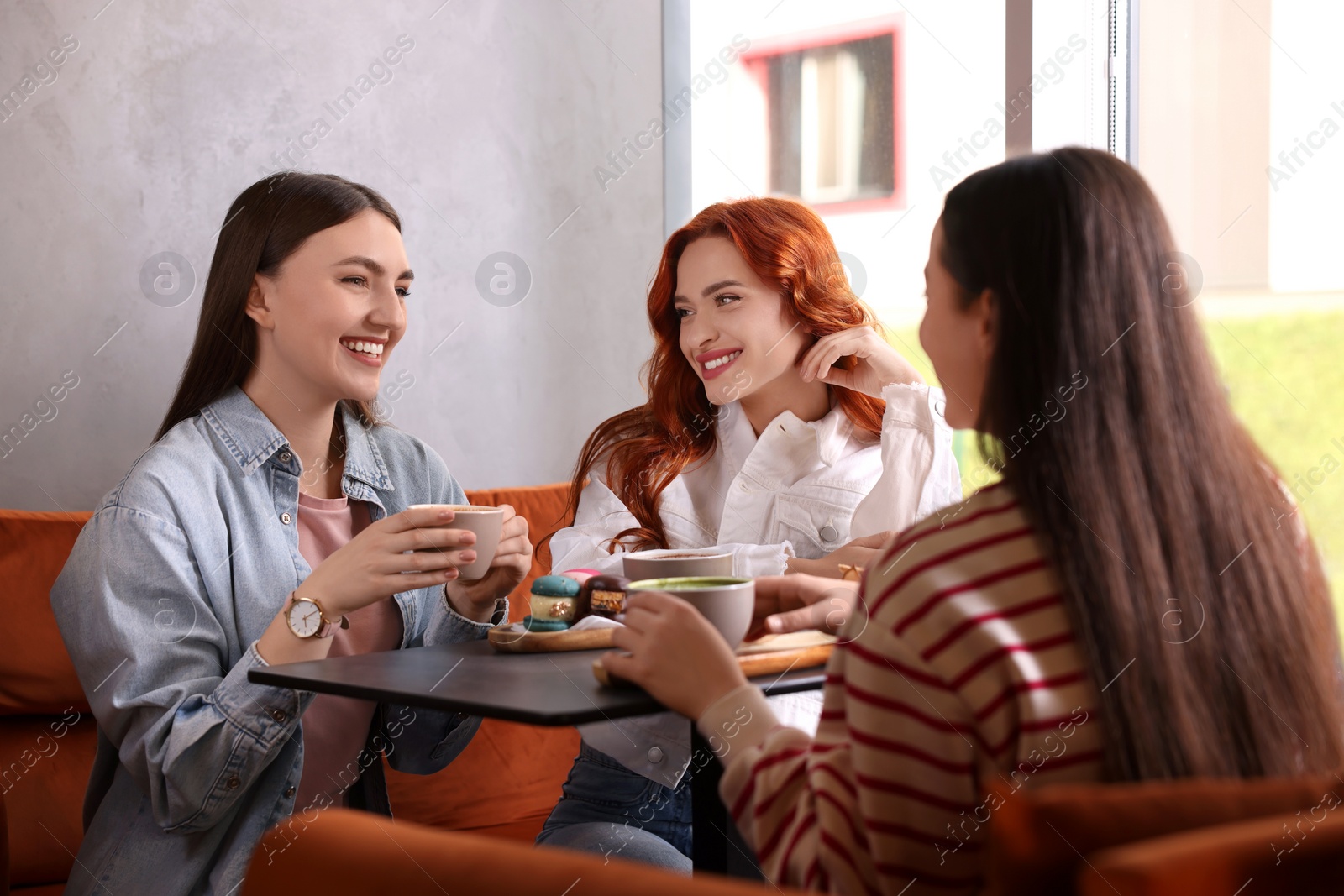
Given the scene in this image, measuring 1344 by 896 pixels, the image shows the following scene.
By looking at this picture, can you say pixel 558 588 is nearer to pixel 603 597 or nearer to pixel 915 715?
pixel 603 597

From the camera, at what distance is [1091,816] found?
644 mm

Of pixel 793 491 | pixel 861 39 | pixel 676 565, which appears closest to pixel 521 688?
pixel 676 565

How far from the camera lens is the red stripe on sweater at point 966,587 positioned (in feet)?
2.90

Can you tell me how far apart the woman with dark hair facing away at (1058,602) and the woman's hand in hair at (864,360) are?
1054 mm

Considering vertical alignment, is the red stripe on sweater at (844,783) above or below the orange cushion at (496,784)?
above

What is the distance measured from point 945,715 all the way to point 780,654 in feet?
1.52

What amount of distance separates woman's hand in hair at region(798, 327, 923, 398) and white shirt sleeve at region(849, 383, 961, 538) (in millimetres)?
54

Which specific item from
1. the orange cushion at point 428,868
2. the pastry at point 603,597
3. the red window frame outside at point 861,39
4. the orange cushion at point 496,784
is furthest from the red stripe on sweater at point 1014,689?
the red window frame outside at point 861,39

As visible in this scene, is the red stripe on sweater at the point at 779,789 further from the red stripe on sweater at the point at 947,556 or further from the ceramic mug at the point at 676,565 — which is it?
the ceramic mug at the point at 676,565

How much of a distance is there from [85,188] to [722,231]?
49.8 inches

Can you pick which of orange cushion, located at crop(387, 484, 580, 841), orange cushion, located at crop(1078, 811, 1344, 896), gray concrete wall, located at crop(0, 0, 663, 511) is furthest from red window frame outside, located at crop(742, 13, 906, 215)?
orange cushion, located at crop(1078, 811, 1344, 896)

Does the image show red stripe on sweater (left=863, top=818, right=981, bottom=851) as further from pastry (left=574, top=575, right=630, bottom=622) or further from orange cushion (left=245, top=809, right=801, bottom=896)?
pastry (left=574, top=575, right=630, bottom=622)

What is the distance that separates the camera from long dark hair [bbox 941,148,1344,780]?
88 cm

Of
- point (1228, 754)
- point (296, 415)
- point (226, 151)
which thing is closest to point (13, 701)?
point (296, 415)
